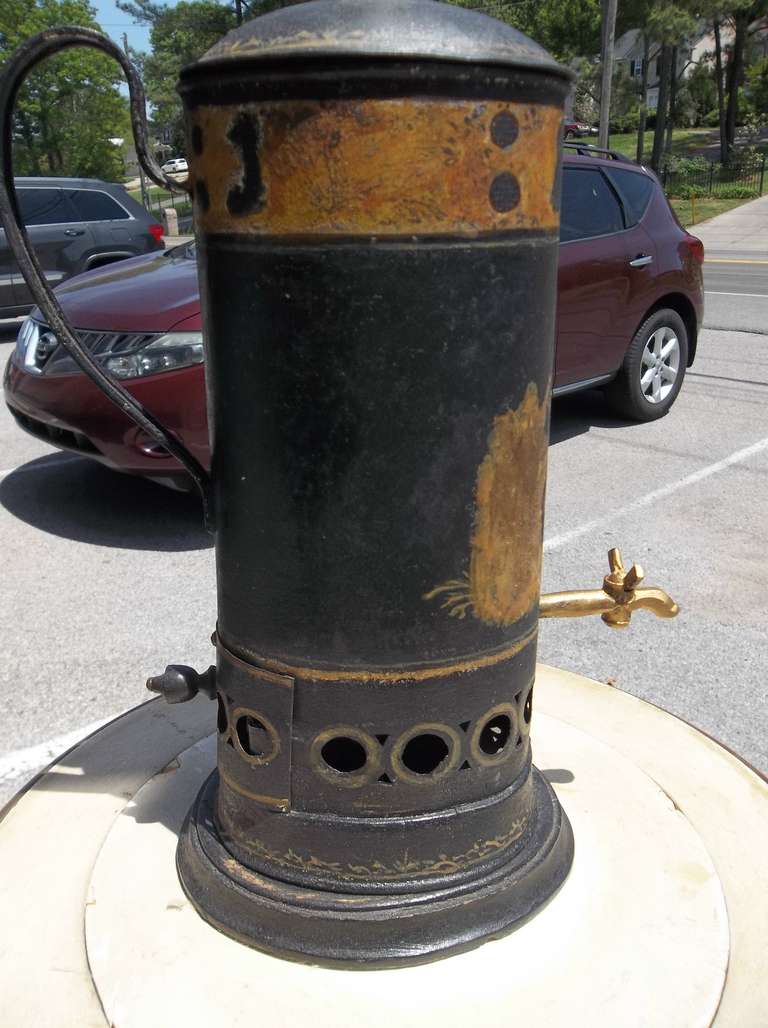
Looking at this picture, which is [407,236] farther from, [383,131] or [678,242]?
[678,242]

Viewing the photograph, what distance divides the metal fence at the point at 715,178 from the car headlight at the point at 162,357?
96.3 feet

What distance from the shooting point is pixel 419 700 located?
183 centimetres

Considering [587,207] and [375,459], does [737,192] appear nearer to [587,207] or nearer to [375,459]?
[587,207]

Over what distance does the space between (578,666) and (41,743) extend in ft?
5.99

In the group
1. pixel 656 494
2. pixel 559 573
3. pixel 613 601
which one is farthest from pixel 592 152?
pixel 613 601

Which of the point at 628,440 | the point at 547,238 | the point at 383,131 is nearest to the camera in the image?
the point at 383,131

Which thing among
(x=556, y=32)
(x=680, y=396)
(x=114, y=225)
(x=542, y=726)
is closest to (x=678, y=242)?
(x=680, y=396)

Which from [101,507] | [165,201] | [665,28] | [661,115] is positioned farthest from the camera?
[165,201]

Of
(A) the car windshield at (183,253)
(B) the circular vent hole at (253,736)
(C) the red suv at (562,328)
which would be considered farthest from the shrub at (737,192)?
(B) the circular vent hole at (253,736)

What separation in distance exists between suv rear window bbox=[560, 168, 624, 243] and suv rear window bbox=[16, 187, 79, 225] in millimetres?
6591

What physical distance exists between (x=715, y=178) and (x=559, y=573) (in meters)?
32.2

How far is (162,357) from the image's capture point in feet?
14.5

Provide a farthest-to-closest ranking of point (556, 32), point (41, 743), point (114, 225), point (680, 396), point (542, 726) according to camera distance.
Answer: point (556, 32) < point (114, 225) < point (680, 396) < point (41, 743) < point (542, 726)

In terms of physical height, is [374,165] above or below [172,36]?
below
